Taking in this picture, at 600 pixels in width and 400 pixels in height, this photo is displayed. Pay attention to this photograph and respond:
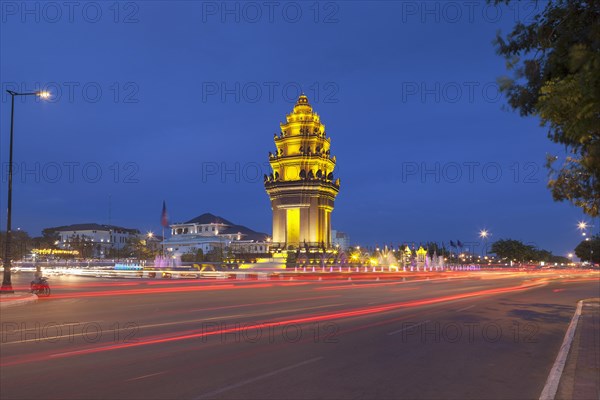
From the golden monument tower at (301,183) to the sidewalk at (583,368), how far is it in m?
61.7

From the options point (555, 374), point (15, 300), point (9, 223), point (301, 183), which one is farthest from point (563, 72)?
point (301, 183)

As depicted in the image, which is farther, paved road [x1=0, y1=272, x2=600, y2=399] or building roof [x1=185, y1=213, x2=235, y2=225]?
building roof [x1=185, y1=213, x2=235, y2=225]

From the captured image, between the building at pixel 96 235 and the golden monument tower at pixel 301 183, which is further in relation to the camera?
the building at pixel 96 235

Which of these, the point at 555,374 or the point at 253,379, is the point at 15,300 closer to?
the point at 253,379

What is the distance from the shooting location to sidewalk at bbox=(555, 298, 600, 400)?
25.6ft

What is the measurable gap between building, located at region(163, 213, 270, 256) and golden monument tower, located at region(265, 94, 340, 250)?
4918 centimetres

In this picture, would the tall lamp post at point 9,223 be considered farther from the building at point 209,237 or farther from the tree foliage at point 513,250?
the tree foliage at point 513,250

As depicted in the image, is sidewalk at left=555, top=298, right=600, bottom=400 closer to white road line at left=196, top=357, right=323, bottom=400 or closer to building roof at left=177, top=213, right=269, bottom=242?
white road line at left=196, top=357, right=323, bottom=400

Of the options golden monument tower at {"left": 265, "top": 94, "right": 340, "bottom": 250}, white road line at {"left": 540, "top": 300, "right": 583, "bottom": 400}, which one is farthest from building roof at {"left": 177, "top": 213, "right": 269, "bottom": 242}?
white road line at {"left": 540, "top": 300, "right": 583, "bottom": 400}

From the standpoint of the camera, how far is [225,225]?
534 feet

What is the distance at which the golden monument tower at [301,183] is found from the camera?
251 feet

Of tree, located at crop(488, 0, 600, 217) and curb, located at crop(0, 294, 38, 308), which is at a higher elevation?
tree, located at crop(488, 0, 600, 217)

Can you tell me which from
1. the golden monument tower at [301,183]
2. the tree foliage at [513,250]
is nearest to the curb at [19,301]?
the golden monument tower at [301,183]

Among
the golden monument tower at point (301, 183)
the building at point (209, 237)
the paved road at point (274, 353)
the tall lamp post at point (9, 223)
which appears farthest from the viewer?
the building at point (209, 237)
